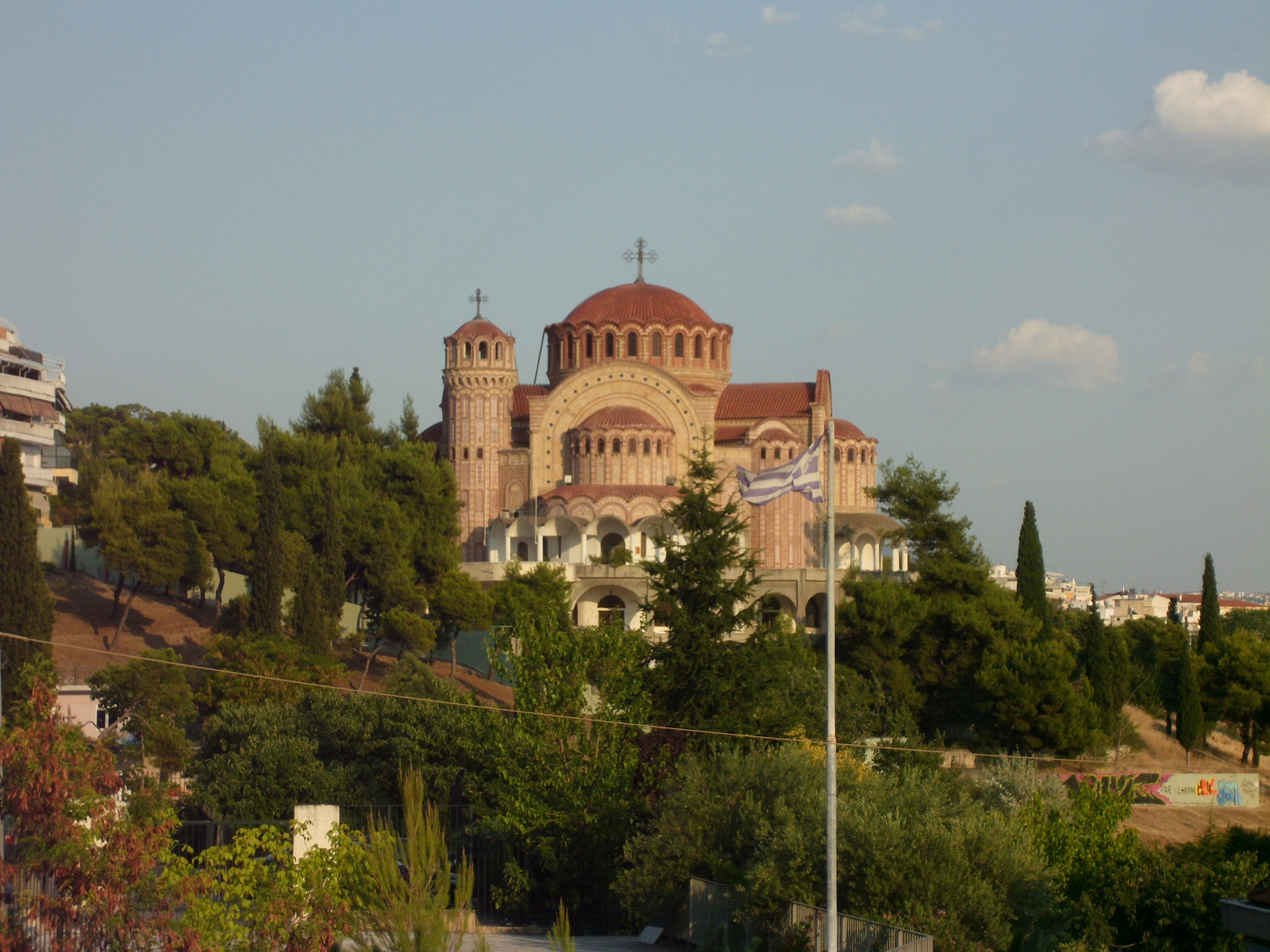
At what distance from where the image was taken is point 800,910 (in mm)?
17625

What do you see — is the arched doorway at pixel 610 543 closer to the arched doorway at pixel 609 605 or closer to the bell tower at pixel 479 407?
the arched doorway at pixel 609 605

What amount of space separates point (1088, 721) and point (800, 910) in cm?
2575

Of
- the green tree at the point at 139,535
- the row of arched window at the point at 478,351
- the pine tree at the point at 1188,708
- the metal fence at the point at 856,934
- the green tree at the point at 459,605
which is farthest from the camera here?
the row of arched window at the point at 478,351

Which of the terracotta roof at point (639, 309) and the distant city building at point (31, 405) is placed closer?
the distant city building at point (31, 405)

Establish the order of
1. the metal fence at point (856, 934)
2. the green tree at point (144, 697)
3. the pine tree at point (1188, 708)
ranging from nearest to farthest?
the metal fence at point (856, 934) → the green tree at point (144, 697) → the pine tree at point (1188, 708)

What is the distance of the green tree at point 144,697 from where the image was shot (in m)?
31.8

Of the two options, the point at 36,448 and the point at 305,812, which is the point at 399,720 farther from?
the point at 36,448

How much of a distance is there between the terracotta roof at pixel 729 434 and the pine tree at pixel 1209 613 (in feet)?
67.0

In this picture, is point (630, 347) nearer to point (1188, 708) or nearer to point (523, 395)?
point (523, 395)

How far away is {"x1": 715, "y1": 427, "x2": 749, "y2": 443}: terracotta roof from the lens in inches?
2532

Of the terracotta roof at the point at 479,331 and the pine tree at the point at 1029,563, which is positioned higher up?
the terracotta roof at the point at 479,331

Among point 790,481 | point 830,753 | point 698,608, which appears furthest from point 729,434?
point 830,753

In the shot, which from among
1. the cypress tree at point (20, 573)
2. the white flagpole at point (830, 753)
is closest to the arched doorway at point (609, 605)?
the cypress tree at point (20, 573)

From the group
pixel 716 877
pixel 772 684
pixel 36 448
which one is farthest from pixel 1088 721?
pixel 36 448
